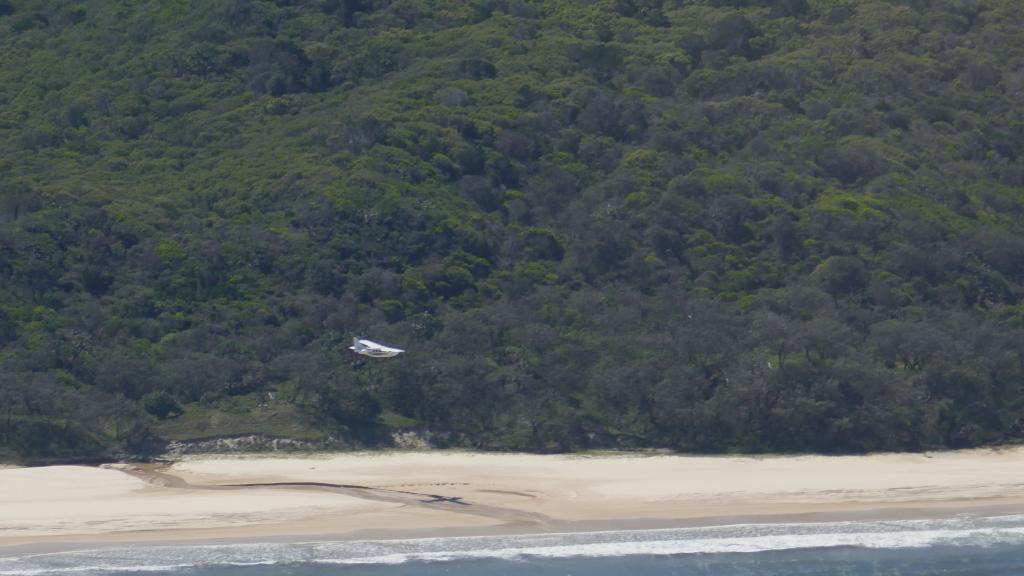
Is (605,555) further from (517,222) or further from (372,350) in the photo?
(517,222)

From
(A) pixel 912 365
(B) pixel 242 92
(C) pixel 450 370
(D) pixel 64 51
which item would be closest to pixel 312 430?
(C) pixel 450 370

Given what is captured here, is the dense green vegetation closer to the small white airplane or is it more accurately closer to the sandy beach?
the small white airplane

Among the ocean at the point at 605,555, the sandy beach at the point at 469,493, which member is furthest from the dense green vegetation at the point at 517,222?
the ocean at the point at 605,555

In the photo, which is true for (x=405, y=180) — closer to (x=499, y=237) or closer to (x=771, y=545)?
(x=499, y=237)

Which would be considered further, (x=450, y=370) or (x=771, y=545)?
(x=450, y=370)

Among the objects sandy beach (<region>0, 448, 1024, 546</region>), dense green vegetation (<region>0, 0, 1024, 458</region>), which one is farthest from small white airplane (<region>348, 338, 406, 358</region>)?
sandy beach (<region>0, 448, 1024, 546</region>)

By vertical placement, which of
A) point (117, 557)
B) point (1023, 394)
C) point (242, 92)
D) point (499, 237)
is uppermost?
point (242, 92)

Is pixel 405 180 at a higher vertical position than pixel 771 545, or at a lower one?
higher

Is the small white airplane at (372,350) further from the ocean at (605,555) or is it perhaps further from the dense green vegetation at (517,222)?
the ocean at (605,555)
